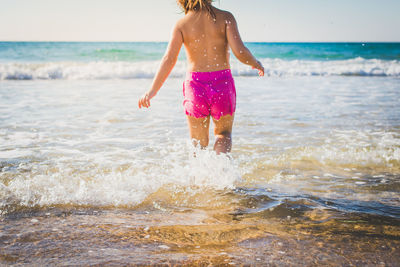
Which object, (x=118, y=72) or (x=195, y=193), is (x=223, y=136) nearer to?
(x=195, y=193)

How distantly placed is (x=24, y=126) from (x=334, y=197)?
4796 mm

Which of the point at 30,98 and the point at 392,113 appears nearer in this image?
the point at 392,113

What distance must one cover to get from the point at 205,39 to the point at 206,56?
0.14 m

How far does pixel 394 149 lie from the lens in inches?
168

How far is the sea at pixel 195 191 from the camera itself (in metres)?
1.94

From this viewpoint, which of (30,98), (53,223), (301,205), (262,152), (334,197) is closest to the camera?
(53,223)

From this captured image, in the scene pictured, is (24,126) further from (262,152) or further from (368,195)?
(368,195)

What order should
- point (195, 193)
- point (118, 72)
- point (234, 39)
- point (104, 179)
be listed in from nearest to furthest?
point (234, 39)
point (195, 193)
point (104, 179)
point (118, 72)

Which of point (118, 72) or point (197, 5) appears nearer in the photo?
point (197, 5)

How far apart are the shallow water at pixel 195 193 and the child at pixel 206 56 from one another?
53 centimetres

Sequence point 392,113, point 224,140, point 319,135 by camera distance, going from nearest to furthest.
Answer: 1. point 224,140
2. point 319,135
3. point 392,113

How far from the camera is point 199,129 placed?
309 centimetres

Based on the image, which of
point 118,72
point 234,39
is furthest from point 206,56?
point 118,72

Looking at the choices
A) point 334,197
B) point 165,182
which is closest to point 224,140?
point 165,182
